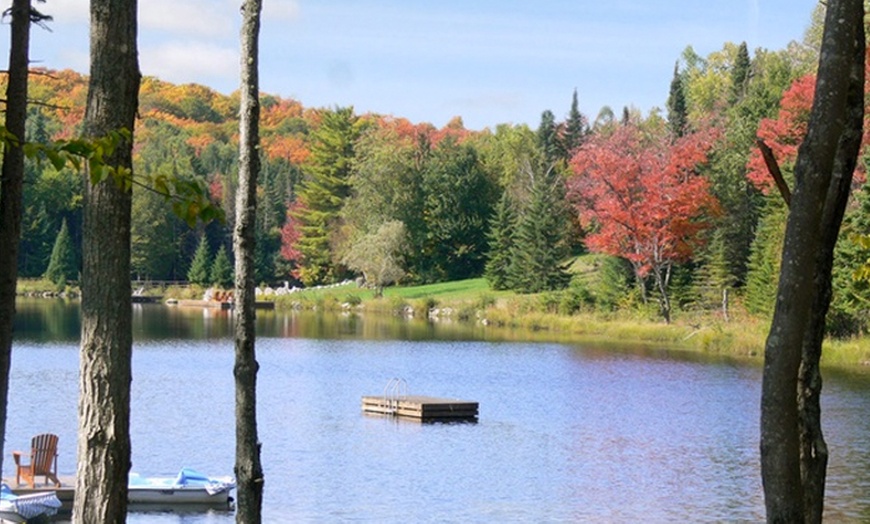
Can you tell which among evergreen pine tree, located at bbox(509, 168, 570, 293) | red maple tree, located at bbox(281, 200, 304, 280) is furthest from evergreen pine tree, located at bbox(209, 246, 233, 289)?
evergreen pine tree, located at bbox(509, 168, 570, 293)

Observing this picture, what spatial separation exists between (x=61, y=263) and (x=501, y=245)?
1063 inches

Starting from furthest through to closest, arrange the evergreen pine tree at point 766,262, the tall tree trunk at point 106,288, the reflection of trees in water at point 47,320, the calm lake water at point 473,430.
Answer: the reflection of trees in water at point 47,320 → the evergreen pine tree at point 766,262 → the calm lake water at point 473,430 → the tall tree trunk at point 106,288

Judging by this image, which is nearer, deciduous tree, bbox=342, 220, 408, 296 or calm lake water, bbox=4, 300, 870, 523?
calm lake water, bbox=4, 300, 870, 523

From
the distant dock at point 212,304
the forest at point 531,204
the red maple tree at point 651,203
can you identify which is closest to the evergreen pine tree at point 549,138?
the forest at point 531,204

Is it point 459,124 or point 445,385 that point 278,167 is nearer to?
point 459,124

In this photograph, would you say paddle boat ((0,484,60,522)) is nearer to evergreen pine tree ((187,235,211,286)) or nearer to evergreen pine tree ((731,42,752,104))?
evergreen pine tree ((731,42,752,104))

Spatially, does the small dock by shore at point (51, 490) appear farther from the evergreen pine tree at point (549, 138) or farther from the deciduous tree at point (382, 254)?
the evergreen pine tree at point (549, 138)

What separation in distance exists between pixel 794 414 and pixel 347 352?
36451 millimetres

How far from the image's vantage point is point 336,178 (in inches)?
3066

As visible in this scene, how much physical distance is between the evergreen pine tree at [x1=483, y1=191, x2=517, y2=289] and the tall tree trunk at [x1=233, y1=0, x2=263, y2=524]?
5167 cm

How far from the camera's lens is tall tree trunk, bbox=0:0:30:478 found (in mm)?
8930

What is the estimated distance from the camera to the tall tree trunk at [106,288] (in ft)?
20.3

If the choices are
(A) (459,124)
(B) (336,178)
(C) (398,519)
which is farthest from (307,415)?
(A) (459,124)

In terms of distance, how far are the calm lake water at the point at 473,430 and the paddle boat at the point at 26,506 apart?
1387mm
